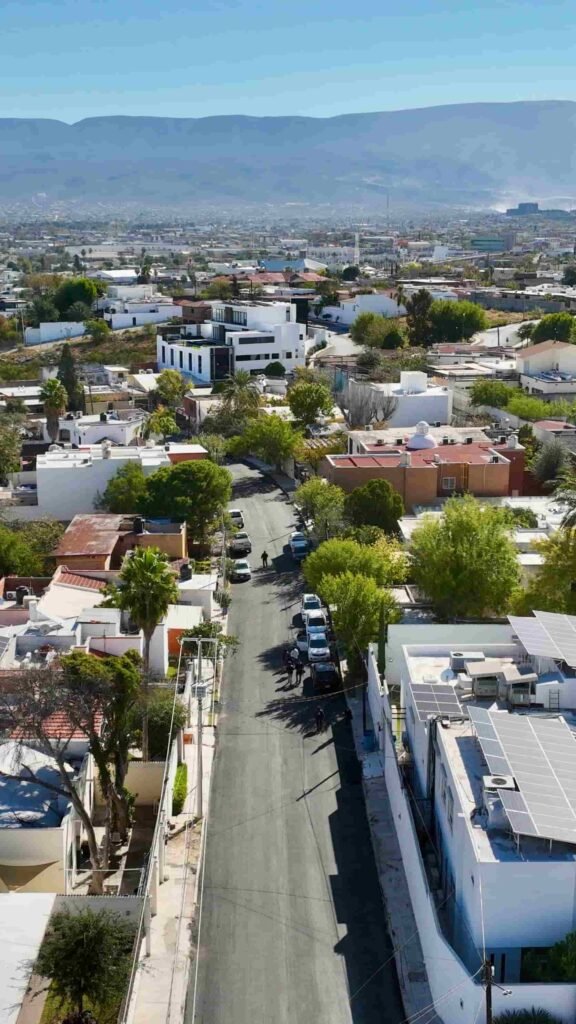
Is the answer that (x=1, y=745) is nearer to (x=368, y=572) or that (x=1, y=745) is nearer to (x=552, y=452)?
(x=368, y=572)

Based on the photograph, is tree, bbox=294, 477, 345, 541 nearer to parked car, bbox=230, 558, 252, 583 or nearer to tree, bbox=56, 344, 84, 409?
parked car, bbox=230, 558, 252, 583

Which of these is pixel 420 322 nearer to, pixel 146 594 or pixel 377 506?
pixel 377 506

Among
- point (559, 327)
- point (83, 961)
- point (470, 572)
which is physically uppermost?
point (470, 572)

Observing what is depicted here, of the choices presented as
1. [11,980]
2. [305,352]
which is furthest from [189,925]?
[305,352]

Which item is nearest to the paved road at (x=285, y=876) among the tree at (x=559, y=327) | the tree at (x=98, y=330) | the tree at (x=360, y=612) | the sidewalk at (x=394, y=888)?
the sidewalk at (x=394, y=888)

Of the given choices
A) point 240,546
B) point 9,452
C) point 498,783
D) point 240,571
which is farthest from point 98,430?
point 498,783

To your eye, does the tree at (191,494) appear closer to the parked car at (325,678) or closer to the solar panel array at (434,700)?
the parked car at (325,678)
